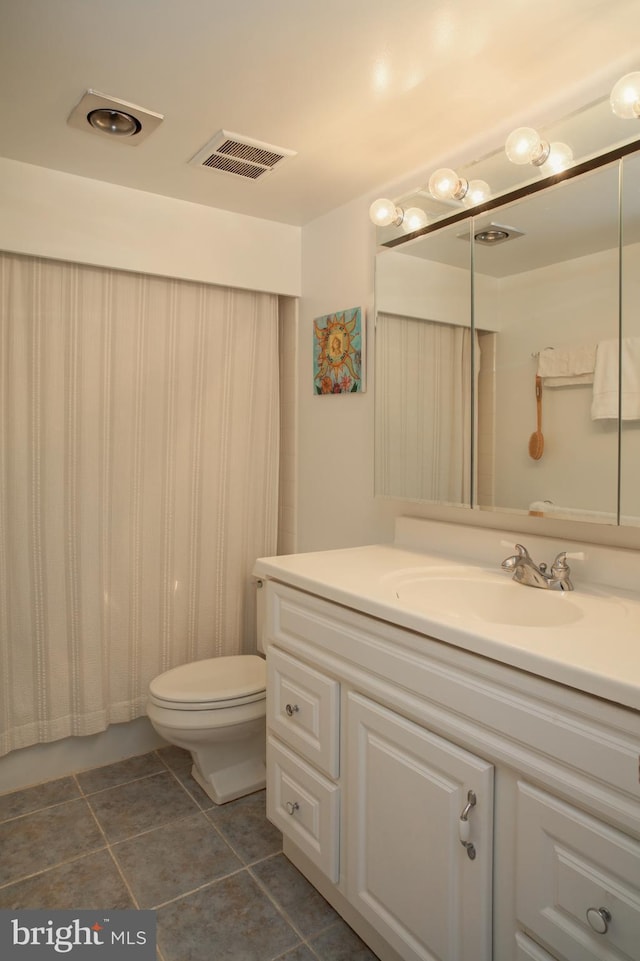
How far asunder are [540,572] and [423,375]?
75 centimetres

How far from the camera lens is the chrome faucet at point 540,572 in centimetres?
151

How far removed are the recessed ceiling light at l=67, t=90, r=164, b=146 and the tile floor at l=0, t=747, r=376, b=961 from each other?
216 cm

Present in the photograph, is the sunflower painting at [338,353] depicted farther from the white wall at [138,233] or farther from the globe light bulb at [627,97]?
the globe light bulb at [627,97]

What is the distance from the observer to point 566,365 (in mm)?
1547

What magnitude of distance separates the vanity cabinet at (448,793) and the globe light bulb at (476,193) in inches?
47.7

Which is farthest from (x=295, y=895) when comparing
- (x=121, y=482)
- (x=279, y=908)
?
(x=121, y=482)

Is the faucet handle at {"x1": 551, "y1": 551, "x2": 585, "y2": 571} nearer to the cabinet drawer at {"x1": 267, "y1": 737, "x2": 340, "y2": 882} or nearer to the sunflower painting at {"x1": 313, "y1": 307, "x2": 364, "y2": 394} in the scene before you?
the cabinet drawer at {"x1": 267, "y1": 737, "x2": 340, "y2": 882}

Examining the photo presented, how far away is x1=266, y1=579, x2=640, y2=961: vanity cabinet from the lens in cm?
93

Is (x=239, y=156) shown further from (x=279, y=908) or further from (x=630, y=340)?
(x=279, y=908)

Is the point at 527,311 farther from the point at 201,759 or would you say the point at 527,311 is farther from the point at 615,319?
the point at 201,759

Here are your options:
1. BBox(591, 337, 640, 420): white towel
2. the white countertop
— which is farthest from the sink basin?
BBox(591, 337, 640, 420): white towel

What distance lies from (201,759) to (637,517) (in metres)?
1.63

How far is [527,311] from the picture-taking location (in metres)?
1.64

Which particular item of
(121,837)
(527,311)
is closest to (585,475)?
(527,311)
